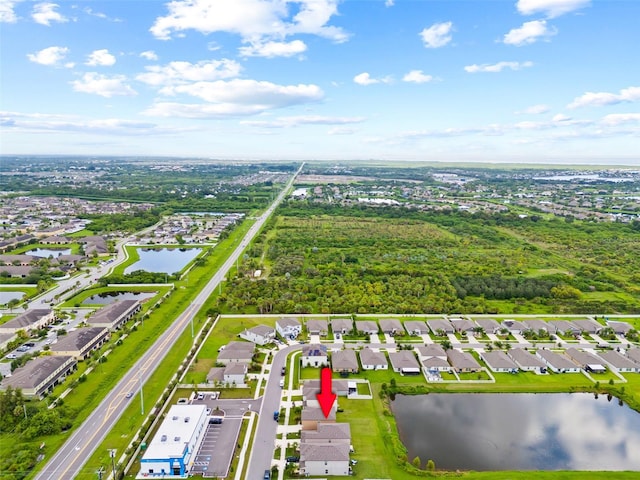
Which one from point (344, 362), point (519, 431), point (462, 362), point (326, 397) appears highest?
point (326, 397)

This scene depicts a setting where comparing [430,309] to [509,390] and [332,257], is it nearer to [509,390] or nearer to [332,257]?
[509,390]

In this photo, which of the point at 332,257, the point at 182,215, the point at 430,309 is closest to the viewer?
the point at 430,309

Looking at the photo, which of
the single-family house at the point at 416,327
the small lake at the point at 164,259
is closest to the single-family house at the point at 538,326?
the single-family house at the point at 416,327

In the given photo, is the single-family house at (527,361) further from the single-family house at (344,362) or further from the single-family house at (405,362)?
the single-family house at (344,362)

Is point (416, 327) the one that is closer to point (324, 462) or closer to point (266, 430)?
point (266, 430)

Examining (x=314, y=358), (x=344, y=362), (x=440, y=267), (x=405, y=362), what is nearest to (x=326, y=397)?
(x=344, y=362)

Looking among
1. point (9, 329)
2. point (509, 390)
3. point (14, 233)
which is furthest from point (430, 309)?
point (14, 233)
